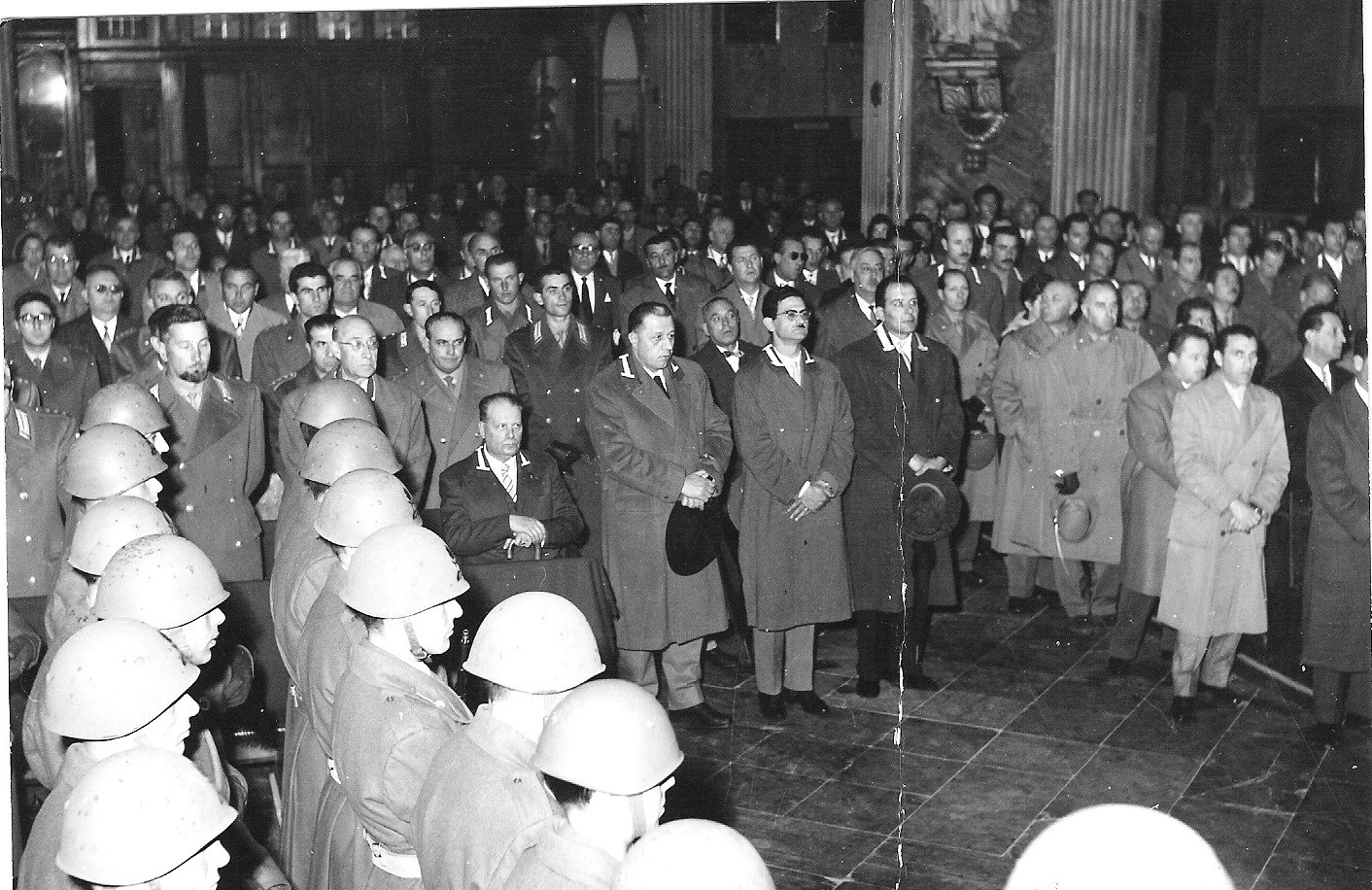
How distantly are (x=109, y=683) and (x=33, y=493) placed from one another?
116 inches

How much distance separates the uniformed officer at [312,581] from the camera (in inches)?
172

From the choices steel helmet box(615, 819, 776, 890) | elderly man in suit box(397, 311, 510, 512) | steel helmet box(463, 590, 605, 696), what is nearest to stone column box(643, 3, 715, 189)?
elderly man in suit box(397, 311, 510, 512)

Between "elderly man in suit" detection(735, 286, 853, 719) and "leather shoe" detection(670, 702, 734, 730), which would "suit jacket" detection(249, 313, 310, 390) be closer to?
"elderly man in suit" detection(735, 286, 853, 719)

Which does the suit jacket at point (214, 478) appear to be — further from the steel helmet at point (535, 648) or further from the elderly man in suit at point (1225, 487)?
the elderly man in suit at point (1225, 487)

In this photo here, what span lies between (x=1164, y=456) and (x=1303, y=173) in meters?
11.1

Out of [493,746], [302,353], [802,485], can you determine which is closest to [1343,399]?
[802,485]

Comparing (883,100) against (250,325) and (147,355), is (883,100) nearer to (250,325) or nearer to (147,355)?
(250,325)

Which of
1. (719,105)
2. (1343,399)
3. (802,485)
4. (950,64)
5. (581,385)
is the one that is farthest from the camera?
(719,105)

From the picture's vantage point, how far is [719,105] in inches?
777

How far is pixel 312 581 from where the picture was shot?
4.65 m

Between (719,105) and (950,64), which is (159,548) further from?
(719,105)

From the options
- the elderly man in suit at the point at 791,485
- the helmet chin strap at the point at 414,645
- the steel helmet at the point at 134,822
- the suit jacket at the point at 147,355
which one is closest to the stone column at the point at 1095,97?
the elderly man in suit at the point at 791,485

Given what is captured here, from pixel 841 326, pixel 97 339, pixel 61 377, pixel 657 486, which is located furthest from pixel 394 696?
pixel 97 339

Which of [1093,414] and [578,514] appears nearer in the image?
[578,514]
